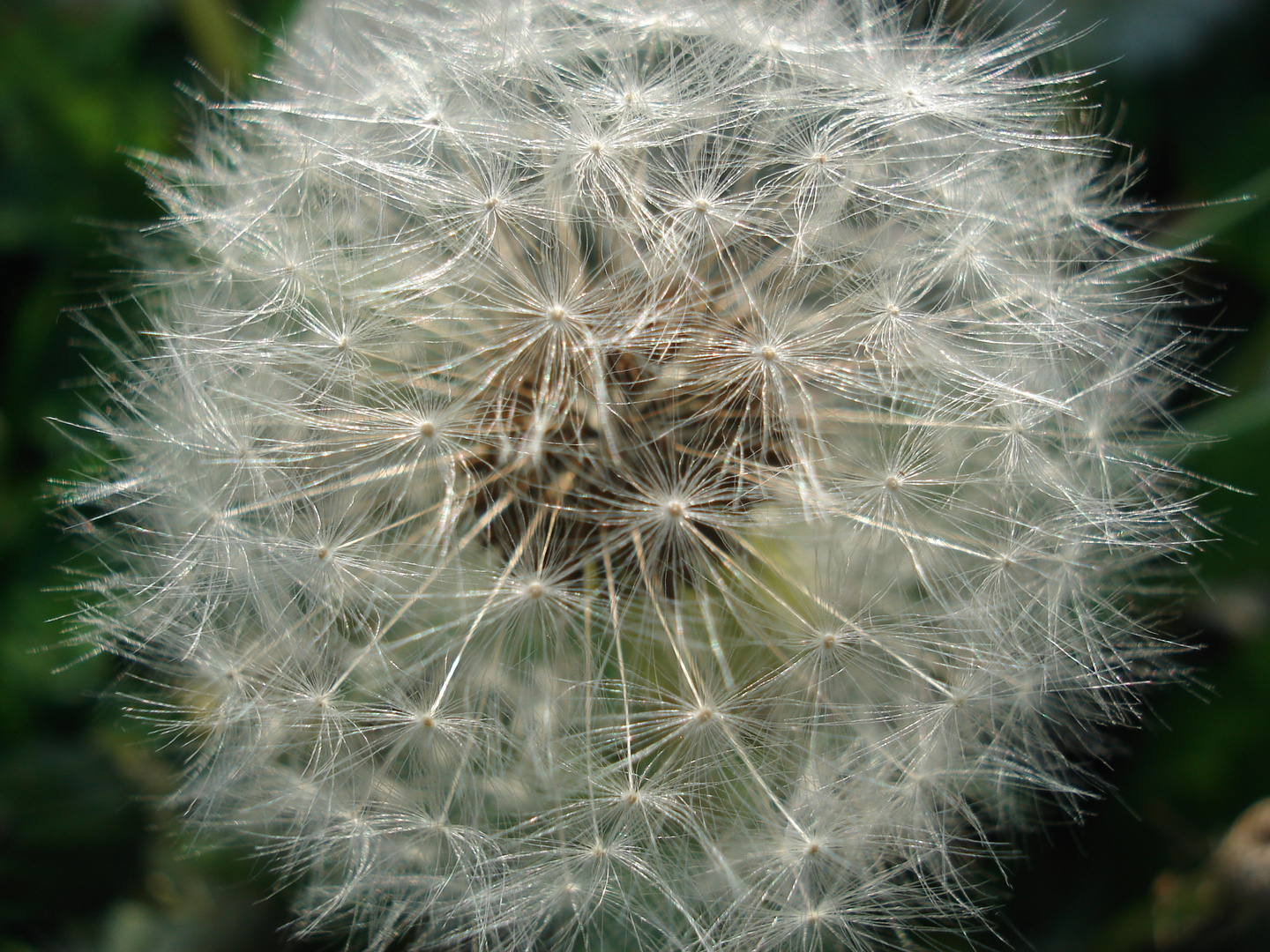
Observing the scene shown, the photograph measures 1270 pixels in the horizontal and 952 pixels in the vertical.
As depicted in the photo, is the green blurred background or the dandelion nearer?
the dandelion

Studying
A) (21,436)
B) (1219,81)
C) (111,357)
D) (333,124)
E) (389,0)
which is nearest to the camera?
(333,124)

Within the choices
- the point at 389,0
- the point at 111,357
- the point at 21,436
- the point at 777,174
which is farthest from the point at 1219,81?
the point at 21,436

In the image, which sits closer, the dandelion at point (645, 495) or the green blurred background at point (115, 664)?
the dandelion at point (645, 495)

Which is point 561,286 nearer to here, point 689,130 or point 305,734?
point 689,130

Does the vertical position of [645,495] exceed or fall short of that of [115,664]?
it exceeds it
